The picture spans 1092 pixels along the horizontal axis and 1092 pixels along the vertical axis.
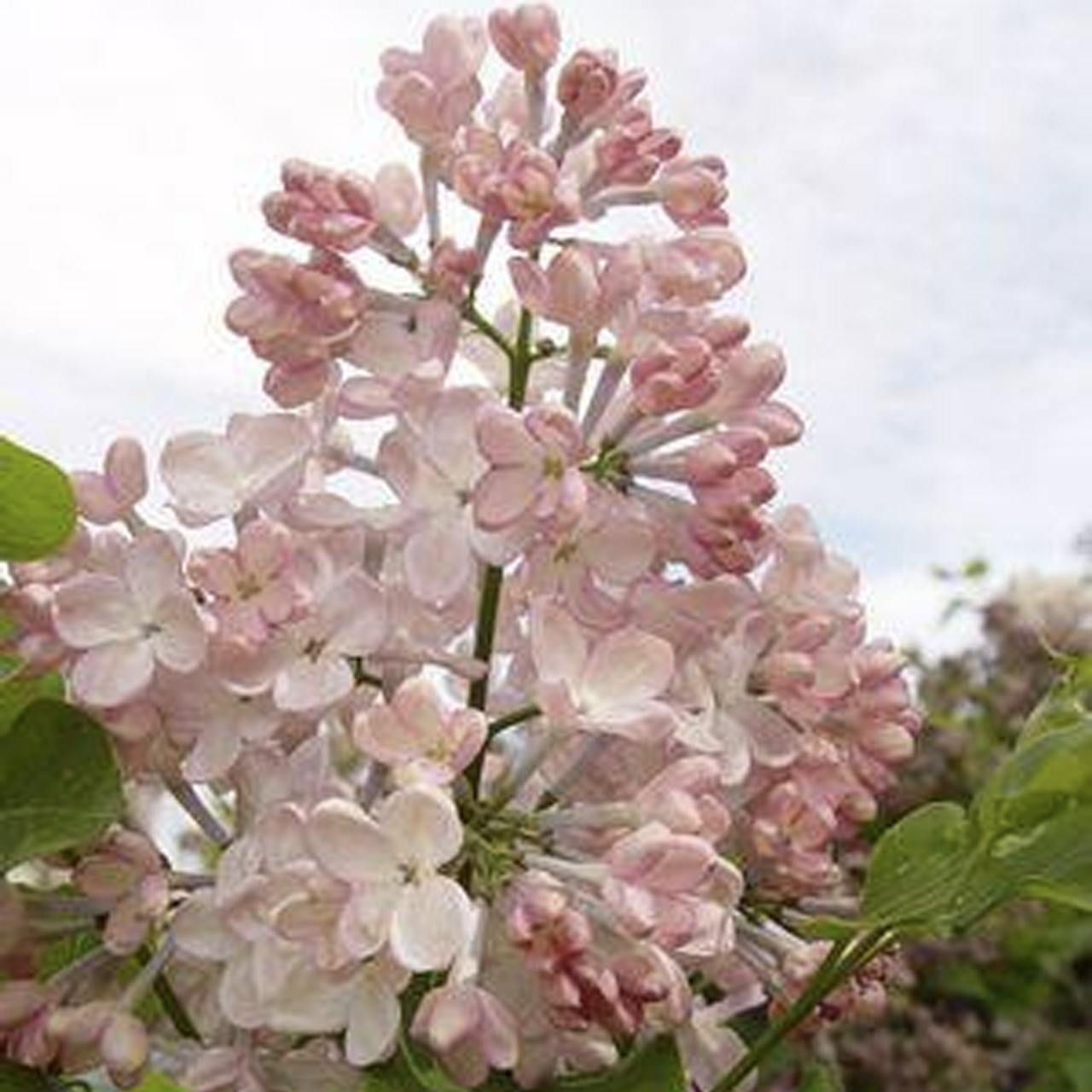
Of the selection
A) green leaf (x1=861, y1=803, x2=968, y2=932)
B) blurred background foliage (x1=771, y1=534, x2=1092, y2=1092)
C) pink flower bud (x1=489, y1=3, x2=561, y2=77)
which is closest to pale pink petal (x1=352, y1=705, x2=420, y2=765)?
green leaf (x1=861, y1=803, x2=968, y2=932)

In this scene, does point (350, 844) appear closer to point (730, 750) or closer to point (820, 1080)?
point (730, 750)

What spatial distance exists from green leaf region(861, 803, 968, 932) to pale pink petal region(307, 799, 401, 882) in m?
0.21

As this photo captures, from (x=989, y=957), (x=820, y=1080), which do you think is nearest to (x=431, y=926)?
(x=820, y=1080)

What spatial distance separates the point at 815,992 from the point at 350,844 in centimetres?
23

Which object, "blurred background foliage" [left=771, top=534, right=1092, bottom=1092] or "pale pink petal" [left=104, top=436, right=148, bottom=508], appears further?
"blurred background foliage" [left=771, top=534, right=1092, bottom=1092]

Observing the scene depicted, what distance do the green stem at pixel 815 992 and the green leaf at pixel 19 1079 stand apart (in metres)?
0.28

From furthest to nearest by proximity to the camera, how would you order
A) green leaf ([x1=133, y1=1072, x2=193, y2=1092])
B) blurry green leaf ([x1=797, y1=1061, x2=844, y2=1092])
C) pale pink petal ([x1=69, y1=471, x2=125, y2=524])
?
blurry green leaf ([x1=797, y1=1061, x2=844, y2=1092]), pale pink petal ([x1=69, y1=471, x2=125, y2=524]), green leaf ([x1=133, y1=1072, x2=193, y2=1092])

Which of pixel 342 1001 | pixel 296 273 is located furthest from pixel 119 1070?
pixel 296 273

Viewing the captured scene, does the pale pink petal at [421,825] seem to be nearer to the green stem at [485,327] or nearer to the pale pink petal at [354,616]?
the pale pink petal at [354,616]

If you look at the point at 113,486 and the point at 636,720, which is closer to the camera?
the point at 636,720

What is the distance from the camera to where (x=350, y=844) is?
92cm

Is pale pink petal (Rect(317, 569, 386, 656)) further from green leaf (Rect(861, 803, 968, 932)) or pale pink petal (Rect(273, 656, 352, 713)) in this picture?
green leaf (Rect(861, 803, 968, 932))

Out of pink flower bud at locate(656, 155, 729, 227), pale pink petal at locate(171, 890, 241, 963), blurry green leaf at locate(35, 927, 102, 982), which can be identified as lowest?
blurry green leaf at locate(35, 927, 102, 982)

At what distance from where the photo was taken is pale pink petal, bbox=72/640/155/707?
0.98 meters
